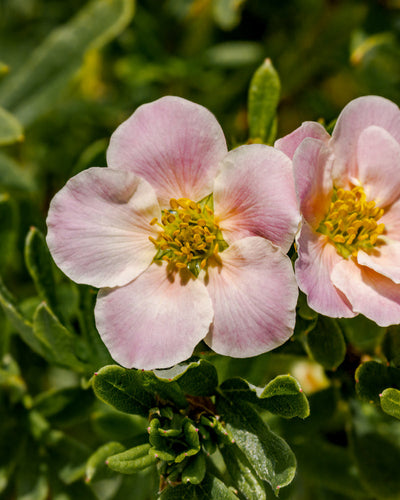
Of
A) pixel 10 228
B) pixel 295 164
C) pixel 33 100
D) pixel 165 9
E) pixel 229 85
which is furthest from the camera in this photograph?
pixel 165 9

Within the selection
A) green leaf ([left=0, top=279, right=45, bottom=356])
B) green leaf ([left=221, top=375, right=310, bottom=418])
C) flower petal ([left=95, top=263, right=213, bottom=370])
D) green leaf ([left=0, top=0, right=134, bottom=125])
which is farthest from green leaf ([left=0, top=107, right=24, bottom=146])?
green leaf ([left=221, top=375, right=310, bottom=418])

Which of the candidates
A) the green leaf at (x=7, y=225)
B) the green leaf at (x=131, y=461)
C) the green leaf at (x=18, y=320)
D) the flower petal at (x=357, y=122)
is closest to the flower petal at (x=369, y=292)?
the flower petal at (x=357, y=122)

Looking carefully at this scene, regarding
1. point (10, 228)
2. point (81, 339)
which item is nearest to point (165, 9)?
point (10, 228)

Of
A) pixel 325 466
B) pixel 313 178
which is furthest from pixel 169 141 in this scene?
pixel 325 466

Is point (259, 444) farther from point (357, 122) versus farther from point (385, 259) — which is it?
point (357, 122)

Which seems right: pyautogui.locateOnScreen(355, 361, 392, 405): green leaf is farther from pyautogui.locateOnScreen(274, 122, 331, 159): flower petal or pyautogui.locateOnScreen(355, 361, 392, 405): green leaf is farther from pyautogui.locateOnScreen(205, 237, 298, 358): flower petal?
pyautogui.locateOnScreen(274, 122, 331, 159): flower petal

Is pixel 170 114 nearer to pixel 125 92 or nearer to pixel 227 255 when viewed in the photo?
pixel 227 255
